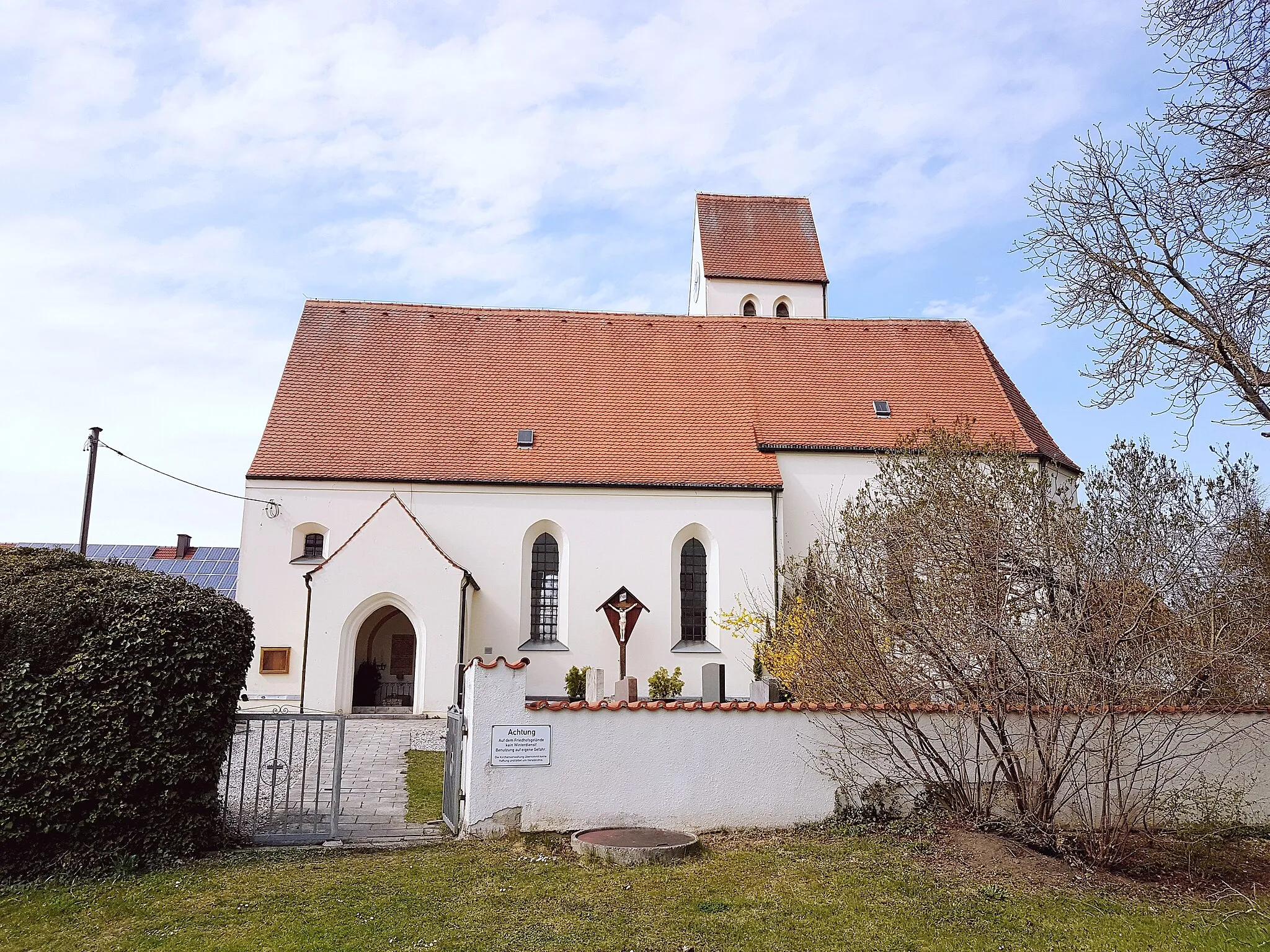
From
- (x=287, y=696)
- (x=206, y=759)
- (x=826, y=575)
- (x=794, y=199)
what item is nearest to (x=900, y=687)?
(x=826, y=575)

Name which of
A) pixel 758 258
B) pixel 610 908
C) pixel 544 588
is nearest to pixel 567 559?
pixel 544 588

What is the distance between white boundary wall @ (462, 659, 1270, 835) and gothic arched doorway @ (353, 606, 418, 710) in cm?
977

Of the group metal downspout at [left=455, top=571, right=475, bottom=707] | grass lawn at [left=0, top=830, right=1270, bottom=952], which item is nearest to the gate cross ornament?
metal downspout at [left=455, top=571, right=475, bottom=707]

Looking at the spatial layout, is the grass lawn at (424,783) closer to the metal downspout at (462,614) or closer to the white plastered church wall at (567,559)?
the metal downspout at (462,614)

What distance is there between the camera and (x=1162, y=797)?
9.65 meters

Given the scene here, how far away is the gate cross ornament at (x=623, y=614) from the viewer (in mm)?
17922

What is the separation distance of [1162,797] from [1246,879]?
109 centimetres

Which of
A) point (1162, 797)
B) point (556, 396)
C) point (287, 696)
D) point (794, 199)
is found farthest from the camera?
point (794, 199)

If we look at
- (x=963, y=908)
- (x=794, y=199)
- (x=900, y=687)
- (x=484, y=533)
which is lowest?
(x=963, y=908)

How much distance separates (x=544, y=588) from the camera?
21.0 m

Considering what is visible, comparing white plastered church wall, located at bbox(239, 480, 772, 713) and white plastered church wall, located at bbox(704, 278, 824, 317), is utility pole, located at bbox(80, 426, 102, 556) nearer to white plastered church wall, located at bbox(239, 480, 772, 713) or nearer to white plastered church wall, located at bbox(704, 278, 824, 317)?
white plastered church wall, located at bbox(239, 480, 772, 713)

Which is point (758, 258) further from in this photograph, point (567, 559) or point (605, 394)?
point (567, 559)

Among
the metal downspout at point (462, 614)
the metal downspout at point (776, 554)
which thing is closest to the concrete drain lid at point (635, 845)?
the metal downspout at point (462, 614)

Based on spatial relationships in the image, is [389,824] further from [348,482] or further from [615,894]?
[348,482]
